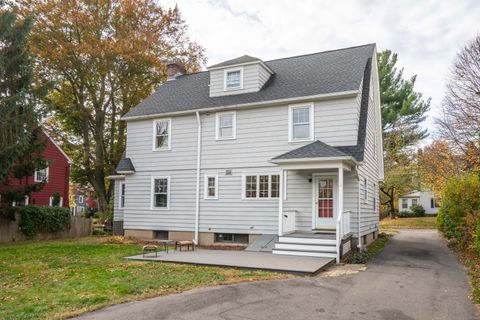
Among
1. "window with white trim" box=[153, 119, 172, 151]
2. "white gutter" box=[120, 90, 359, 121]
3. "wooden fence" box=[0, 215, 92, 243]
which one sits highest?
"white gutter" box=[120, 90, 359, 121]

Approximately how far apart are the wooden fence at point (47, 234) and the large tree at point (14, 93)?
2.73 m

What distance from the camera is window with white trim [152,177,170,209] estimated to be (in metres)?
16.9

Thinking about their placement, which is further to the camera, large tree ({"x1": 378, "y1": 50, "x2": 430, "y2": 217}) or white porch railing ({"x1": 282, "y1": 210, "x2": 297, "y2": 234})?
large tree ({"x1": 378, "y1": 50, "x2": 430, "y2": 217})

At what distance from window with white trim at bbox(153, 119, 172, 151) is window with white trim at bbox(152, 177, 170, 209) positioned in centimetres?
140

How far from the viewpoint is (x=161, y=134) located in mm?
17344

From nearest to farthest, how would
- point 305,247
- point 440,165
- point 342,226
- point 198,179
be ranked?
point 342,226 → point 305,247 → point 198,179 → point 440,165

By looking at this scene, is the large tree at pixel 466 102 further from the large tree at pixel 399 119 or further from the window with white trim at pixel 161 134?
the large tree at pixel 399 119

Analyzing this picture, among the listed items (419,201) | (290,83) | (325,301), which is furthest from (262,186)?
(419,201)

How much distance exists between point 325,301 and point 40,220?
1595 cm

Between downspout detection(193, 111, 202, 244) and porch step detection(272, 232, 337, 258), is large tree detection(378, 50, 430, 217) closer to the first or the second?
downspout detection(193, 111, 202, 244)

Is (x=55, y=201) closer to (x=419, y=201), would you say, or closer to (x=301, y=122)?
A: (x=301, y=122)

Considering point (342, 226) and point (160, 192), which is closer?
point (342, 226)

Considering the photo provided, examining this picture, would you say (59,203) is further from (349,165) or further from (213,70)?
(349,165)

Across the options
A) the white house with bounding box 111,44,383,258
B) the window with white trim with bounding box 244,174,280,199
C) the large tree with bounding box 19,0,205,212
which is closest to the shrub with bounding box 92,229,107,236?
the white house with bounding box 111,44,383,258
